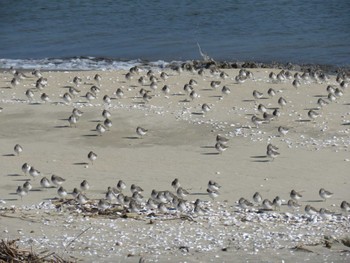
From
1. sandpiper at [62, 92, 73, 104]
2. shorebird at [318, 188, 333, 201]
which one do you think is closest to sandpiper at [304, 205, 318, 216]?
shorebird at [318, 188, 333, 201]

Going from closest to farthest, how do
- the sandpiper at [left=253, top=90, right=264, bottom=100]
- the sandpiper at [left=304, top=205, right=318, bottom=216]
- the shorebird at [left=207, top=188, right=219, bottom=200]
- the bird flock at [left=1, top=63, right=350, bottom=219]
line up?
the sandpiper at [left=304, top=205, right=318, bottom=216]
the bird flock at [left=1, top=63, right=350, bottom=219]
the shorebird at [left=207, top=188, right=219, bottom=200]
the sandpiper at [left=253, top=90, right=264, bottom=100]

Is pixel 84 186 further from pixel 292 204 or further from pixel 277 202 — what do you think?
pixel 292 204

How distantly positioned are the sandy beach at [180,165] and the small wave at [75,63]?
3.43 m

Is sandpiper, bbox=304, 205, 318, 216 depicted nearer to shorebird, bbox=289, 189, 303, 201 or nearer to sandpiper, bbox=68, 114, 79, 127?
shorebird, bbox=289, 189, 303, 201

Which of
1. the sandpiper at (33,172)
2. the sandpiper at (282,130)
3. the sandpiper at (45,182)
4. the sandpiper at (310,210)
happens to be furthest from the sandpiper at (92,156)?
the sandpiper at (310,210)

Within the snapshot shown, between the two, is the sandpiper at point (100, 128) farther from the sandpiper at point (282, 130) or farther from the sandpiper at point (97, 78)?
the sandpiper at point (97, 78)

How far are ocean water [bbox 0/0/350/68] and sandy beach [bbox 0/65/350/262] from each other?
19.1 feet

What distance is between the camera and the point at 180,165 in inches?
647

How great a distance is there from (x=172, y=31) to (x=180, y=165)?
59.3 ft

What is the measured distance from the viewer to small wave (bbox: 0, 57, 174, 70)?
27.3 m

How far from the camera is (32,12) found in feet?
132

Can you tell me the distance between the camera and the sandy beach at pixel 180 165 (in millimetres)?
12328

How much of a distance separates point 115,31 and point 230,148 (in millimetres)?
18193

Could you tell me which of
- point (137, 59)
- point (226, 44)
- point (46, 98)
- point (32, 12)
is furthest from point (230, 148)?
point (32, 12)
